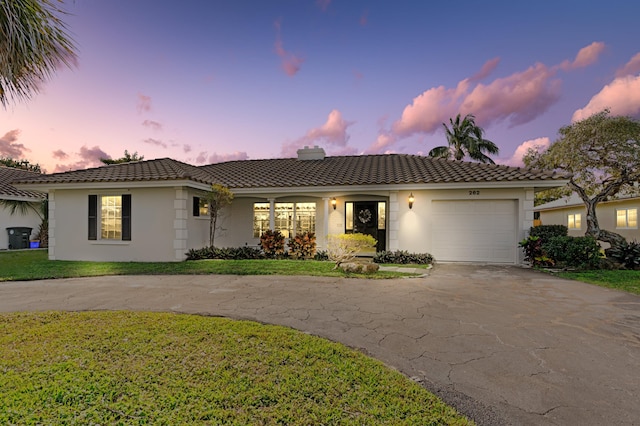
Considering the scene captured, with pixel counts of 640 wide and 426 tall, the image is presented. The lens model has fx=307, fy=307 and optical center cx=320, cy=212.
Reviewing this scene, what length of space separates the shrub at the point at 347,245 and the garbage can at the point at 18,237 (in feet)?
54.8

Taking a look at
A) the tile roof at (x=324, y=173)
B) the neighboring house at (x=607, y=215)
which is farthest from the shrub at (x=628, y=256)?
the tile roof at (x=324, y=173)

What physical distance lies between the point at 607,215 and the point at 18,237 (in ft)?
103

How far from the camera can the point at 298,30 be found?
10695 millimetres

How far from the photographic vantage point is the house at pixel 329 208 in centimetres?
1070

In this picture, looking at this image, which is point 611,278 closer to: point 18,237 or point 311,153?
point 311,153

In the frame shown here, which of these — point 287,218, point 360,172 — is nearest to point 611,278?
point 360,172

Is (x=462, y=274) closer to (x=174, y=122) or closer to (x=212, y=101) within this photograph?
(x=212, y=101)

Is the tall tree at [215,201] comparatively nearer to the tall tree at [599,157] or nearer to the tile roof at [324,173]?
the tile roof at [324,173]

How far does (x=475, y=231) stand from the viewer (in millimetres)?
11078

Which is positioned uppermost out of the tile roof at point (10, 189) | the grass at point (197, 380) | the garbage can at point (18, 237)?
the tile roof at point (10, 189)

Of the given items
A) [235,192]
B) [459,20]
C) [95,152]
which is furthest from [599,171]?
[95,152]

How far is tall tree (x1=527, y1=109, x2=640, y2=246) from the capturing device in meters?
10.9

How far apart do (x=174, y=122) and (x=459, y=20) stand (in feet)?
38.9

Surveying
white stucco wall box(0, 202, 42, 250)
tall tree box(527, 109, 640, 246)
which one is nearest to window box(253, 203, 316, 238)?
tall tree box(527, 109, 640, 246)
